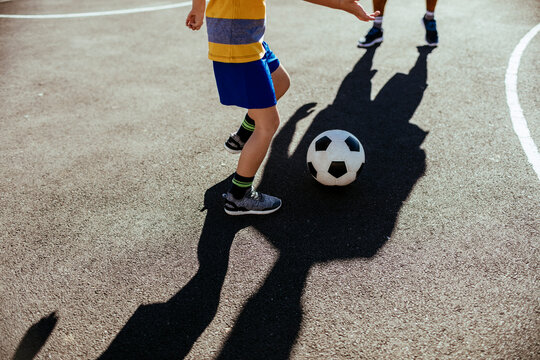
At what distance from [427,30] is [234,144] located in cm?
390

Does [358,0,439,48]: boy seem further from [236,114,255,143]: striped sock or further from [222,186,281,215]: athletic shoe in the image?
[222,186,281,215]: athletic shoe

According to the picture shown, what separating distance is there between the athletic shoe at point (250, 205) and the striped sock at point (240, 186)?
0.03 metres

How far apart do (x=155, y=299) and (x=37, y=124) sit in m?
3.16

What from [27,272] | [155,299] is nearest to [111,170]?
[27,272]

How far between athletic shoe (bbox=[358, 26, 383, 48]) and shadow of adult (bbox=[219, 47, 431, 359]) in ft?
4.62

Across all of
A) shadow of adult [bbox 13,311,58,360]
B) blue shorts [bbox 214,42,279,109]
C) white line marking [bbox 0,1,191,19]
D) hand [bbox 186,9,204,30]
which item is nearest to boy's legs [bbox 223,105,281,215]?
blue shorts [bbox 214,42,279,109]

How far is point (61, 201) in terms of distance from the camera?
368 centimetres

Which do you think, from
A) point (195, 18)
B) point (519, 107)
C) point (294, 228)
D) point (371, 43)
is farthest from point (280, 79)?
point (371, 43)

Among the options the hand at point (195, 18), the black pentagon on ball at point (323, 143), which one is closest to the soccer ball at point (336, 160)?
the black pentagon on ball at point (323, 143)

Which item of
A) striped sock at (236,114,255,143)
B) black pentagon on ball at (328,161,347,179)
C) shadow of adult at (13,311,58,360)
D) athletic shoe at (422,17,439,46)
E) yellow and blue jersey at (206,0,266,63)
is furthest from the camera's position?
athletic shoe at (422,17,439,46)

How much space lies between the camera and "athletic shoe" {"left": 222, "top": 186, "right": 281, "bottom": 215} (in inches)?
133

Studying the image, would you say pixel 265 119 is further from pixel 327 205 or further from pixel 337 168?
pixel 327 205

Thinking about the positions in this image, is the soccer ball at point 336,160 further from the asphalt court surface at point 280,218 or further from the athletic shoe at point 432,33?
the athletic shoe at point 432,33

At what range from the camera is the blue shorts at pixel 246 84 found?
2818 millimetres
